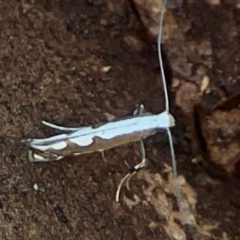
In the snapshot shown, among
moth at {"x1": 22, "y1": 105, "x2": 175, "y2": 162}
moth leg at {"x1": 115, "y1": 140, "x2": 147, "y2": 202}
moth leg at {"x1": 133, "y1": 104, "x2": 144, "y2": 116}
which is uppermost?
moth leg at {"x1": 133, "y1": 104, "x2": 144, "y2": 116}

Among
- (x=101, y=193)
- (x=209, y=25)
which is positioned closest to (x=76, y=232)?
(x=101, y=193)

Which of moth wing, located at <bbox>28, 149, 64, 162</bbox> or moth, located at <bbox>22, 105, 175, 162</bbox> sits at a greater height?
moth, located at <bbox>22, 105, 175, 162</bbox>

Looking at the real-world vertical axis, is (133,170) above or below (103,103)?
below

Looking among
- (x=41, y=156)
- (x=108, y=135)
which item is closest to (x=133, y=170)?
(x=108, y=135)

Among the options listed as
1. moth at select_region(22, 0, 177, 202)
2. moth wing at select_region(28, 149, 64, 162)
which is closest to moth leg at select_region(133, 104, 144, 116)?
moth at select_region(22, 0, 177, 202)

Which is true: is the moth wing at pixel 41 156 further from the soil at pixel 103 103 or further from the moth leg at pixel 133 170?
the moth leg at pixel 133 170

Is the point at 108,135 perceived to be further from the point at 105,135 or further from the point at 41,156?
the point at 41,156

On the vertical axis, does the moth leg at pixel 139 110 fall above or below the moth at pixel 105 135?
above

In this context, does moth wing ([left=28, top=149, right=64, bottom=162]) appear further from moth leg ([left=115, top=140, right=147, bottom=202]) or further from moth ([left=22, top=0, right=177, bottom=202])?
moth leg ([left=115, top=140, right=147, bottom=202])

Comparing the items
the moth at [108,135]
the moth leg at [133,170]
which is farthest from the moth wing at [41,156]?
the moth leg at [133,170]
